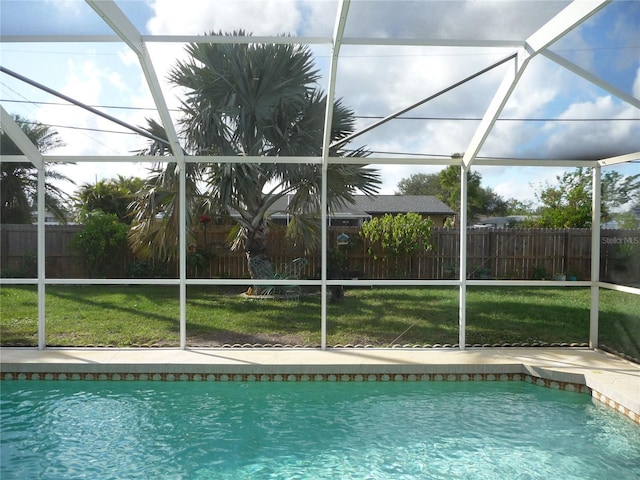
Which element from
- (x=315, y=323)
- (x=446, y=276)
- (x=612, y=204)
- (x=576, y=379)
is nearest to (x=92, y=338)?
(x=315, y=323)

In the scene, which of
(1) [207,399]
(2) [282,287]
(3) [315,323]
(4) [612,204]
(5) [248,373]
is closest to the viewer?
(1) [207,399]

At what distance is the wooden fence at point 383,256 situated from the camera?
8633 mm

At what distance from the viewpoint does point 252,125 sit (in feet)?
25.7

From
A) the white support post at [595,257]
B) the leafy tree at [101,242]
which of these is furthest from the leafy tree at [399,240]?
the leafy tree at [101,242]

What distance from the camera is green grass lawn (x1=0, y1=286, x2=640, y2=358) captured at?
765 cm

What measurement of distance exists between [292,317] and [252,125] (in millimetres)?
2921

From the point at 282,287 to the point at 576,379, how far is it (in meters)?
4.70

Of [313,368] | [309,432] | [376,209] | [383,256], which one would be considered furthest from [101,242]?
[309,432]

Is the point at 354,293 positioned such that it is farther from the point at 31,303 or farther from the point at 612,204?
the point at 31,303

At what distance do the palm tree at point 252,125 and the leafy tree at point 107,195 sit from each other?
3163mm

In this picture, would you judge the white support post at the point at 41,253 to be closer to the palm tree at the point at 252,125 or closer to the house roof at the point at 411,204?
the palm tree at the point at 252,125

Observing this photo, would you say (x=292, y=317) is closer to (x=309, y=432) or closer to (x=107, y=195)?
(x=309, y=432)

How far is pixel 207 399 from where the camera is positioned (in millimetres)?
5062

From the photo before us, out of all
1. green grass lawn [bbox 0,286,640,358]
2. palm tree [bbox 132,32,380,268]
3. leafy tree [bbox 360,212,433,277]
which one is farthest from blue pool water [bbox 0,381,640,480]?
leafy tree [bbox 360,212,433,277]
